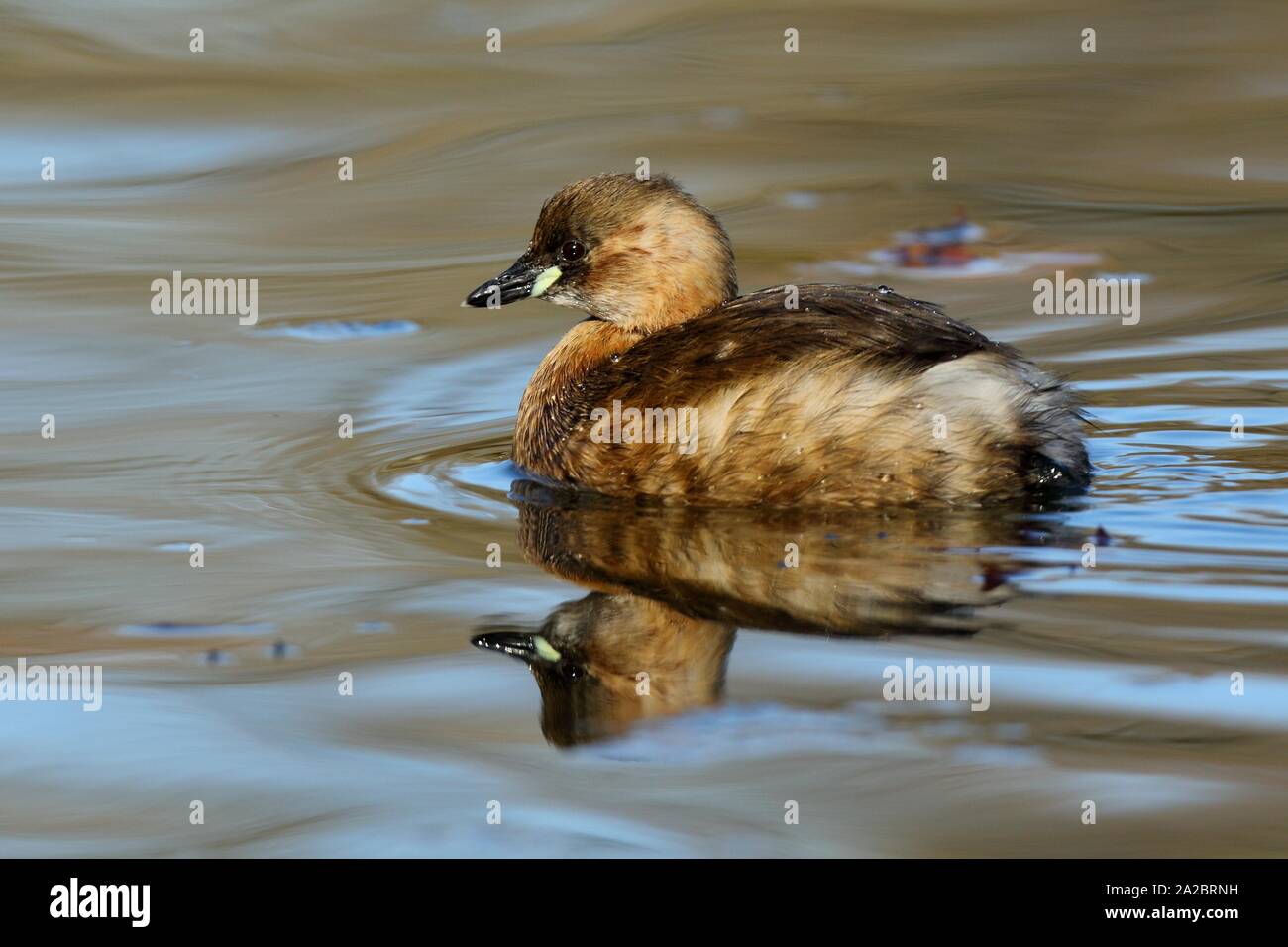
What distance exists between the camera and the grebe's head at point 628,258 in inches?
284

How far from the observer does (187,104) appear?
11.8 m

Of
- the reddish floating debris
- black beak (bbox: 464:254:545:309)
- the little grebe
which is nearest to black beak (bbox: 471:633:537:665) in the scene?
the little grebe

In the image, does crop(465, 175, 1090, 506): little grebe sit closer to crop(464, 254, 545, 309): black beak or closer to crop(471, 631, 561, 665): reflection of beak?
crop(464, 254, 545, 309): black beak

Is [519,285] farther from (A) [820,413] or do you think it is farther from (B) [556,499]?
(A) [820,413]

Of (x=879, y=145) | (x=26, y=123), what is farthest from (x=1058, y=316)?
(x=26, y=123)

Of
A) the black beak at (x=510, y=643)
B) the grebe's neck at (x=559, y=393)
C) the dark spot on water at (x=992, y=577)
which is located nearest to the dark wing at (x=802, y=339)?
the grebe's neck at (x=559, y=393)

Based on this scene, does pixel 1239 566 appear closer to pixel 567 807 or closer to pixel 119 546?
pixel 567 807

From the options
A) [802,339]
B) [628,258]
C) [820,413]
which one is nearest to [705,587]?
[820,413]

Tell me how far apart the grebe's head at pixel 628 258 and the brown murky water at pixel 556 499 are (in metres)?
0.72

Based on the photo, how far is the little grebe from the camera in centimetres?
635

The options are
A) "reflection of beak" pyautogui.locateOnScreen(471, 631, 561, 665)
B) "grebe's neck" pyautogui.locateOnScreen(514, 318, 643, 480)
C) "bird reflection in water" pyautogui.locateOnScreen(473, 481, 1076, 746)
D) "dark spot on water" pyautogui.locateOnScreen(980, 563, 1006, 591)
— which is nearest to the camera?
"bird reflection in water" pyautogui.locateOnScreen(473, 481, 1076, 746)
